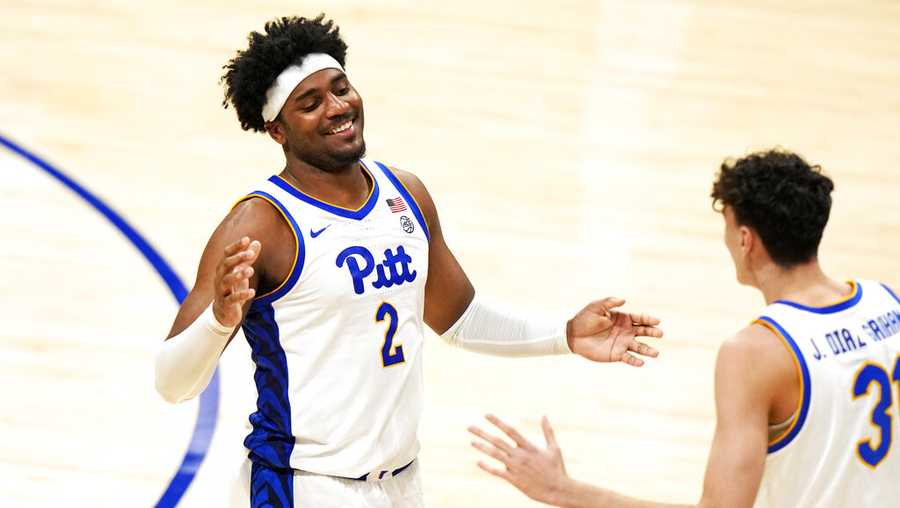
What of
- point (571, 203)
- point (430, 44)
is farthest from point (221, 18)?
point (571, 203)

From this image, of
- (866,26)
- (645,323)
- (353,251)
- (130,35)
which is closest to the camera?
(353,251)

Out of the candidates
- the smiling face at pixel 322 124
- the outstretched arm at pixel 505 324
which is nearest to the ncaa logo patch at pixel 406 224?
the outstretched arm at pixel 505 324

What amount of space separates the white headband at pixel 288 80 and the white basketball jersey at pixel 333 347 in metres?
0.22

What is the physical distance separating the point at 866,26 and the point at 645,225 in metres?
3.75

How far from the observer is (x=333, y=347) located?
11.8ft

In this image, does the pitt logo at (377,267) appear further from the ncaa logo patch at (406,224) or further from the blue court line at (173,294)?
the blue court line at (173,294)

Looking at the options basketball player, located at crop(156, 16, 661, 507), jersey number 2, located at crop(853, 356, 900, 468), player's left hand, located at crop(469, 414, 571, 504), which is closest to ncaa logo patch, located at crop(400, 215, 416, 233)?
basketball player, located at crop(156, 16, 661, 507)

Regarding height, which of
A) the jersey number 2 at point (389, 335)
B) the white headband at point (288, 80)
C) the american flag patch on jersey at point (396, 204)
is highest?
the white headband at point (288, 80)

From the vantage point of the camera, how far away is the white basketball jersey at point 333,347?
3.59 meters

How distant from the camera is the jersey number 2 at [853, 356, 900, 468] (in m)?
3.15

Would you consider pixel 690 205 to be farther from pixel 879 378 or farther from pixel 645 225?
pixel 879 378

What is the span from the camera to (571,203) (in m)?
7.59

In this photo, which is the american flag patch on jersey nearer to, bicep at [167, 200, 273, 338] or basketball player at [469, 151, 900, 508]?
bicep at [167, 200, 273, 338]

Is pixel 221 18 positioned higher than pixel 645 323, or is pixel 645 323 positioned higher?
A: pixel 221 18
